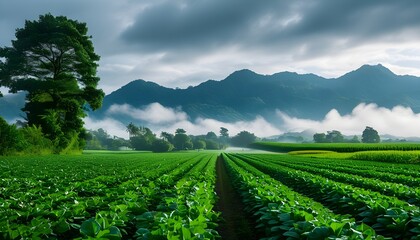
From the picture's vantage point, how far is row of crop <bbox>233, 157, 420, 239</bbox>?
22.2 feet

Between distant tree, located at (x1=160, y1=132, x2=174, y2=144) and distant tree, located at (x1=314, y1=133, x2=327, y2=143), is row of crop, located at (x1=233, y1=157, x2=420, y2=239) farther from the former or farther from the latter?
distant tree, located at (x1=314, y1=133, x2=327, y2=143)

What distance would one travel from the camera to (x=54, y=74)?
54.8 meters

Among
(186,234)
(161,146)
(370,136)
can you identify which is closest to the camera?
(186,234)

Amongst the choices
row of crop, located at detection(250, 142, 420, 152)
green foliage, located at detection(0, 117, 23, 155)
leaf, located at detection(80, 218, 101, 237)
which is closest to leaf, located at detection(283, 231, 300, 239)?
leaf, located at detection(80, 218, 101, 237)

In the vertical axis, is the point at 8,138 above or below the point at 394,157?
above

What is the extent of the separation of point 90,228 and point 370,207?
628 cm

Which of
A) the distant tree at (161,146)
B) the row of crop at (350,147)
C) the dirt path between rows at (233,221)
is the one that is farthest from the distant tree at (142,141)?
the dirt path between rows at (233,221)

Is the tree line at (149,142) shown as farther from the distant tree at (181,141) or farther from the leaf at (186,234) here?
the leaf at (186,234)

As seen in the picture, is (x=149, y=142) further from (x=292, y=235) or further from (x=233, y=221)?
(x=292, y=235)

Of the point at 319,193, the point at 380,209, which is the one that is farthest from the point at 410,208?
the point at 319,193

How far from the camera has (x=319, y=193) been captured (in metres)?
14.3

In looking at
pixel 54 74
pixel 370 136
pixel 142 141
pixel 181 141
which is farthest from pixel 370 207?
pixel 370 136

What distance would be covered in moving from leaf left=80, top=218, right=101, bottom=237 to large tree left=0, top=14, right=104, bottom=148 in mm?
50067

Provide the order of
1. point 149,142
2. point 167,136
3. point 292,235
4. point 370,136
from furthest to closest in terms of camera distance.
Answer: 1. point 370,136
2. point 167,136
3. point 149,142
4. point 292,235
